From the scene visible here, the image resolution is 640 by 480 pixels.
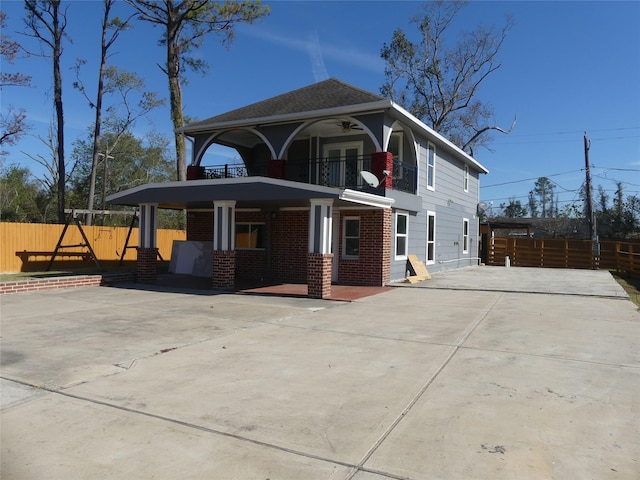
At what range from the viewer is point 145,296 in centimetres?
1081

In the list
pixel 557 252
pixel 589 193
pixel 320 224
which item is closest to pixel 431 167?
pixel 320 224

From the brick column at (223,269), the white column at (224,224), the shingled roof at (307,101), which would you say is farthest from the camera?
the shingled roof at (307,101)

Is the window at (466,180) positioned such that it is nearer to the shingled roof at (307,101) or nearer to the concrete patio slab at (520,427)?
the shingled roof at (307,101)

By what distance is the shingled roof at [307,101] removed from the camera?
13498mm

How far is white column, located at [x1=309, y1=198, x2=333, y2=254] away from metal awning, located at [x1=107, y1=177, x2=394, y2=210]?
247mm

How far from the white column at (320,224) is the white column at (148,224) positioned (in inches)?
210

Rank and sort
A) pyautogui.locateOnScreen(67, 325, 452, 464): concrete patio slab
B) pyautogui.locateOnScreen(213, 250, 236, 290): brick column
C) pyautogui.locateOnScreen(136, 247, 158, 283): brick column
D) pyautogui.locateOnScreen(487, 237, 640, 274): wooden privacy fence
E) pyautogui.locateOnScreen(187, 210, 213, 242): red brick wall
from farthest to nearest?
pyautogui.locateOnScreen(487, 237, 640, 274): wooden privacy fence < pyautogui.locateOnScreen(187, 210, 213, 242): red brick wall < pyautogui.locateOnScreen(136, 247, 158, 283): brick column < pyautogui.locateOnScreen(213, 250, 236, 290): brick column < pyautogui.locateOnScreen(67, 325, 452, 464): concrete patio slab

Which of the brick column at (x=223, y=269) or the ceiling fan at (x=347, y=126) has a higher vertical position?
the ceiling fan at (x=347, y=126)

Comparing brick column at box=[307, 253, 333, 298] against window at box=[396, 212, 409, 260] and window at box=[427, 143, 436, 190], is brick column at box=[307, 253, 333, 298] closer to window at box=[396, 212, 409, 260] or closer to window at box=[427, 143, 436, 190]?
window at box=[396, 212, 409, 260]

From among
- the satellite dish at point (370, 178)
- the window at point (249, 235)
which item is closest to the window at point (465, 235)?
the satellite dish at point (370, 178)

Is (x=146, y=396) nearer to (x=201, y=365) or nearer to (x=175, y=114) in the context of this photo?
(x=201, y=365)

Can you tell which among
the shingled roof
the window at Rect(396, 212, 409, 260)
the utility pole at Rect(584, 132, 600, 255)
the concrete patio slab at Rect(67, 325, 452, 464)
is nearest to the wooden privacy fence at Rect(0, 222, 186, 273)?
the shingled roof

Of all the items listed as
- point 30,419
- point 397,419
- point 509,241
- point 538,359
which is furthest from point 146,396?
point 509,241

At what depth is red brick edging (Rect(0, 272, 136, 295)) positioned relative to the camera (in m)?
10.9
